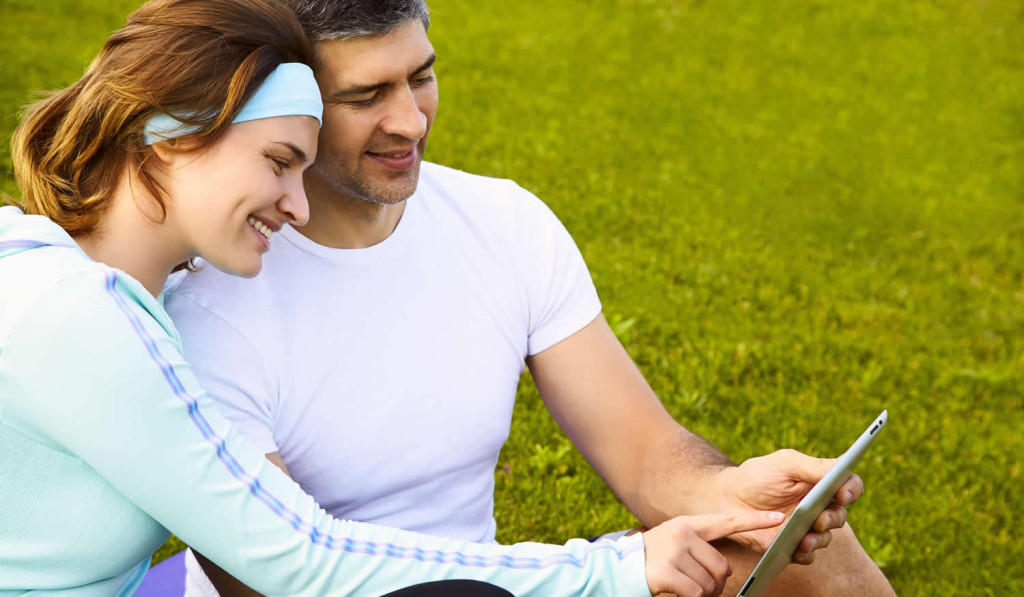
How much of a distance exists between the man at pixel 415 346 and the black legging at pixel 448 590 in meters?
0.55

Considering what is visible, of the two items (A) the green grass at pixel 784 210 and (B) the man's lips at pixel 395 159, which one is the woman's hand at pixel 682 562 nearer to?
(B) the man's lips at pixel 395 159

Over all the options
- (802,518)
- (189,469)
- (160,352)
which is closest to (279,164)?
(160,352)

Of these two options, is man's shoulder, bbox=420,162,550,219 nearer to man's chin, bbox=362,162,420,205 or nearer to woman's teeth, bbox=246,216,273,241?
man's chin, bbox=362,162,420,205

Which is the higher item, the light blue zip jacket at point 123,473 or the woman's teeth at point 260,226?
the woman's teeth at point 260,226

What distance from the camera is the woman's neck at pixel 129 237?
2268 millimetres

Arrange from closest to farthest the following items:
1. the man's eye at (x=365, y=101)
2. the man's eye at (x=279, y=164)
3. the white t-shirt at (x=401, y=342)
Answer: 1. the man's eye at (x=279, y=164)
2. the white t-shirt at (x=401, y=342)
3. the man's eye at (x=365, y=101)

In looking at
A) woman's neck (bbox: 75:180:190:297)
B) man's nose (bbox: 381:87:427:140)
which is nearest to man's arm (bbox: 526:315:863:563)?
man's nose (bbox: 381:87:427:140)

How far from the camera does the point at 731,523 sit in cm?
252

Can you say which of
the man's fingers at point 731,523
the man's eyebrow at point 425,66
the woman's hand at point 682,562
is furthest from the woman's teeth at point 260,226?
the man's fingers at point 731,523

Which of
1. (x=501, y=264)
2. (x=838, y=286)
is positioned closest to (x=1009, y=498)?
(x=838, y=286)

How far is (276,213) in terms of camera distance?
2.35 meters

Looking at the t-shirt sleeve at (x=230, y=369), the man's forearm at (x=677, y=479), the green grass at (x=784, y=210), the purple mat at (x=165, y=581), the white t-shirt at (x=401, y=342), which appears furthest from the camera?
the green grass at (x=784, y=210)

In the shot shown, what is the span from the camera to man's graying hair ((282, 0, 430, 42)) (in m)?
2.56

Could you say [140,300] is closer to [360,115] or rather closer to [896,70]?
[360,115]
